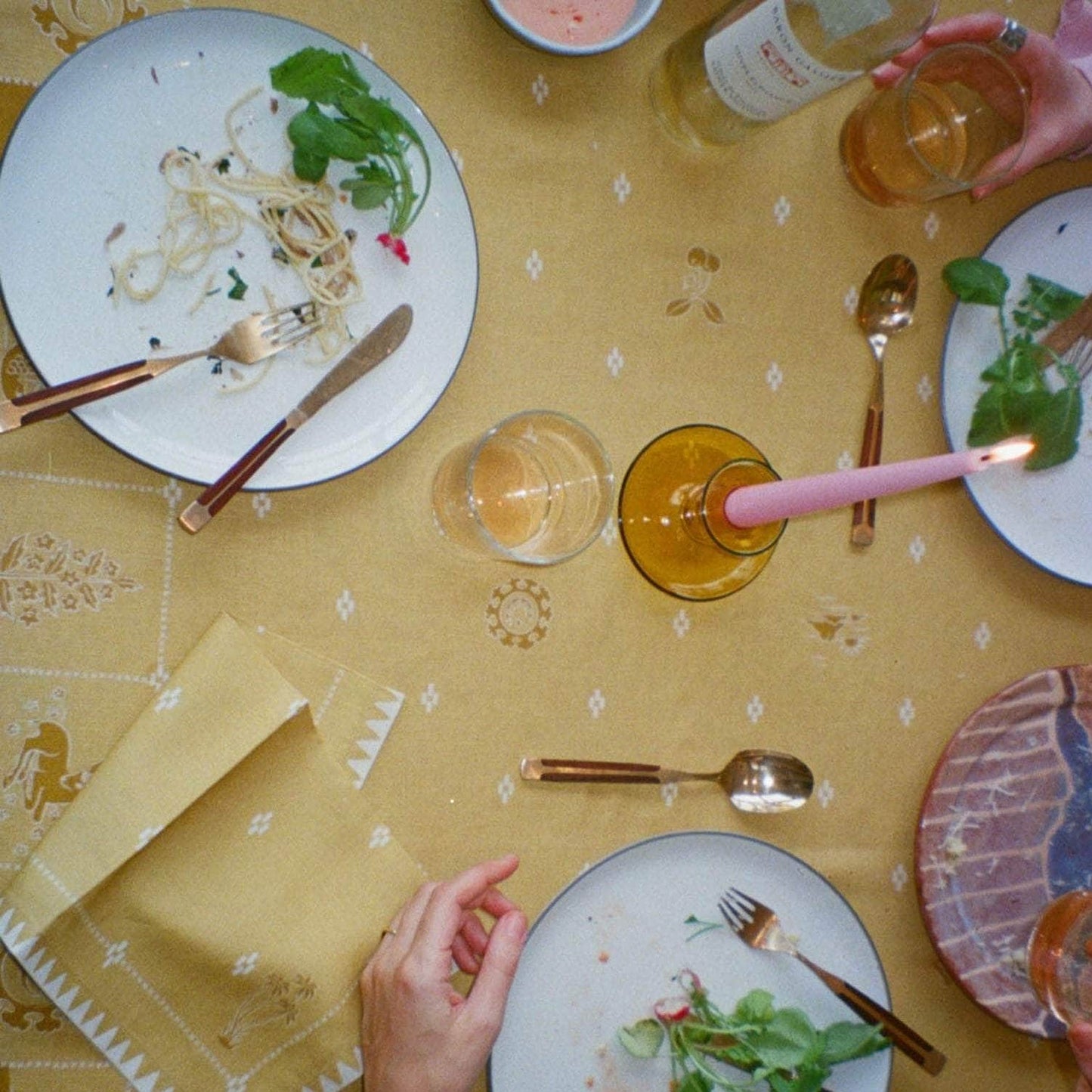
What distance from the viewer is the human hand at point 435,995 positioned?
90 centimetres

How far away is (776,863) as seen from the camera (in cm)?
103

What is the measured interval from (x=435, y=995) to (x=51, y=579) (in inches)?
20.4

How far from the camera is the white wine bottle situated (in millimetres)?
893

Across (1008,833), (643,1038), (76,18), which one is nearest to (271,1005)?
(643,1038)

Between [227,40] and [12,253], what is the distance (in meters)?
0.27

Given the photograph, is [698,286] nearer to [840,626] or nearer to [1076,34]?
[840,626]

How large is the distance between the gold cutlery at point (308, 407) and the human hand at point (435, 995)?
0.42 metres

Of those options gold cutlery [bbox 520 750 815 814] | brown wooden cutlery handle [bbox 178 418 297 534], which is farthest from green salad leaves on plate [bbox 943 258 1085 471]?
brown wooden cutlery handle [bbox 178 418 297 534]

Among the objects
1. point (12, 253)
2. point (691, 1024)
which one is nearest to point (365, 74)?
point (12, 253)

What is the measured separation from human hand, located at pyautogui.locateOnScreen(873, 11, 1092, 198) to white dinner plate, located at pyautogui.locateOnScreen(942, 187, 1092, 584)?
59 millimetres

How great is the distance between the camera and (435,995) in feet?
2.98

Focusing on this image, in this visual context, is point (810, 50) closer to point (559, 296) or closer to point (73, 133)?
point (559, 296)

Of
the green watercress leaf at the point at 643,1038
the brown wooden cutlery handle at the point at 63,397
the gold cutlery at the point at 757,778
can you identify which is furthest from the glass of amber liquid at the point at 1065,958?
the brown wooden cutlery handle at the point at 63,397

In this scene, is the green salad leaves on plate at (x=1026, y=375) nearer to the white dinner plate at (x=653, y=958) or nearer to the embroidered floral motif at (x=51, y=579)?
the white dinner plate at (x=653, y=958)
